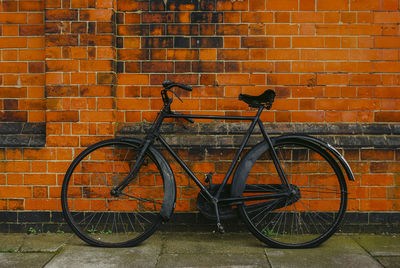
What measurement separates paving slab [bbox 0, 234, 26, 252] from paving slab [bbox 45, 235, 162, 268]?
1.42 feet

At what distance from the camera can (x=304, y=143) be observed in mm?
3711

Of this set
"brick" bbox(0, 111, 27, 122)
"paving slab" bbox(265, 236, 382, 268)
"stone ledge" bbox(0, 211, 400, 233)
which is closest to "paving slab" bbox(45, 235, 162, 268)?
"stone ledge" bbox(0, 211, 400, 233)

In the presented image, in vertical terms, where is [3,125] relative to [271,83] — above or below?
below

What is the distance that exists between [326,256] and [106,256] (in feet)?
5.74

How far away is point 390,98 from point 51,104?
3202 mm

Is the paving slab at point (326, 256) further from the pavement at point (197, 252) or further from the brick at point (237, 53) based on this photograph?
the brick at point (237, 53)

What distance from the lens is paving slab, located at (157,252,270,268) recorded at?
3203 millimetres

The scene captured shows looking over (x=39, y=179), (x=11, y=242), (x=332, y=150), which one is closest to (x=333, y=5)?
(x=332, y=150)

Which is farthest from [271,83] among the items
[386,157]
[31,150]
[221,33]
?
[31,150]

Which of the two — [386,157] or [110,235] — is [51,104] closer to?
[110,235]

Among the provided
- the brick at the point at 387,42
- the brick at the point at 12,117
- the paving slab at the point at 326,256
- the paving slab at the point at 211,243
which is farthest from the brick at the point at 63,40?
the brick at the point at 387,42

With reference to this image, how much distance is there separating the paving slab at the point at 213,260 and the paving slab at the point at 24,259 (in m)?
0.91

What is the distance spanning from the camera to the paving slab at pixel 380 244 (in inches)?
136

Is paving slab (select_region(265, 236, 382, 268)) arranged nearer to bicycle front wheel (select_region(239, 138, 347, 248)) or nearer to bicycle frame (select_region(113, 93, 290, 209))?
bicycle front wheel (select_region(239, 138, 347, 248))
